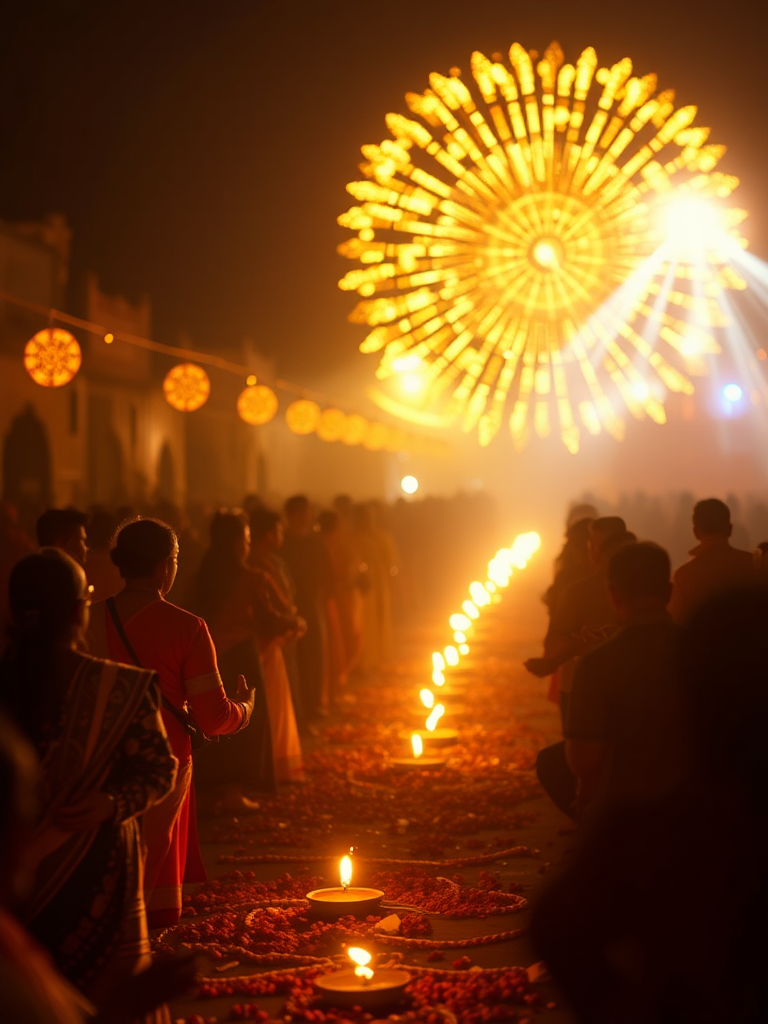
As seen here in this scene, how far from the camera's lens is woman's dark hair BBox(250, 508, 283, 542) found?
989cm

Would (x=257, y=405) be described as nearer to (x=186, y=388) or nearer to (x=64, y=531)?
(x=186, y=388)

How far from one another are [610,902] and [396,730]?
992 cm

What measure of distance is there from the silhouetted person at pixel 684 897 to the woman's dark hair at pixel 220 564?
6.17 meters

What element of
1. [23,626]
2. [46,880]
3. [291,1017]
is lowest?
[291,1017]

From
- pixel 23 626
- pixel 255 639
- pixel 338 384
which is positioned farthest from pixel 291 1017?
pixel 338 384

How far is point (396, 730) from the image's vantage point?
41.1 feet

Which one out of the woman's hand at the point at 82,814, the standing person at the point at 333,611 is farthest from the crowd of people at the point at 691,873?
the standing person at the point at 333,611

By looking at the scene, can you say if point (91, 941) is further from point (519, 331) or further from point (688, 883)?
point (519, 331)

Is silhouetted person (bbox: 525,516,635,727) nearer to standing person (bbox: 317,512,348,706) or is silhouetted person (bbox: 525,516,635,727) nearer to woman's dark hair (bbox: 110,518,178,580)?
woman's dark hair (bbox: 110,518,178,580)

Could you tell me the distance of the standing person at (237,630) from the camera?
8.86 m

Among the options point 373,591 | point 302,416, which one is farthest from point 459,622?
point 302,416

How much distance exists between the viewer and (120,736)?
12.1ft

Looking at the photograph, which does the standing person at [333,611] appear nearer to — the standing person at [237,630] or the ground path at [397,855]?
the ground path at [397,855]

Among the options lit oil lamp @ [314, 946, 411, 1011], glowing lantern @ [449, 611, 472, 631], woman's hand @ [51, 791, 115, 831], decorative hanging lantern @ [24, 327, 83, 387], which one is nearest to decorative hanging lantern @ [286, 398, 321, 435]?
decorative hanging lantern @ [24, 327, 83, 387]
